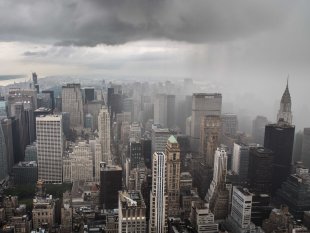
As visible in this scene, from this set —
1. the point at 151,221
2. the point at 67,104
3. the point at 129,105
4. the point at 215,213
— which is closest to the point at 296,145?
the point at 215,213

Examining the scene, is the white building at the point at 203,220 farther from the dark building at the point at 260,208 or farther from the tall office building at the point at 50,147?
the tall office building at the point at 50,147

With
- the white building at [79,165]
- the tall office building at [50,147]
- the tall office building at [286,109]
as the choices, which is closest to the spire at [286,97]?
the tall office building at [286,109]

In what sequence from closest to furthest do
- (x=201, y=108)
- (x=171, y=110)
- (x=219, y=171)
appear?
(x=219, y=171) < (x=201, y=108) < (x=171, y=110)

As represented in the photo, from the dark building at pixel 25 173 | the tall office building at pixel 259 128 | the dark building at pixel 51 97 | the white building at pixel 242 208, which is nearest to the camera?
the white building at pixel 242 208

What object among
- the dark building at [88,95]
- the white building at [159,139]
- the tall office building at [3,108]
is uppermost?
the dark building at [88,95]

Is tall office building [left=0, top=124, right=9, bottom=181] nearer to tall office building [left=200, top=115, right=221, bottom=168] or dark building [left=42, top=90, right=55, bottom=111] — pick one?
dark building [left=42, top=90, right=55, bottom=111]

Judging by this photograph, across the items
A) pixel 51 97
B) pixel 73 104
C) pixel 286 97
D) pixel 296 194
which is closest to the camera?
pixel 296 194

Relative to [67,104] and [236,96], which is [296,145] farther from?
[67,104]

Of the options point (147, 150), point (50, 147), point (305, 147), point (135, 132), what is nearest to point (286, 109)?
point (305, 147)

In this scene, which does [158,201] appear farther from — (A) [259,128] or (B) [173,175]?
(A) [259,128]
